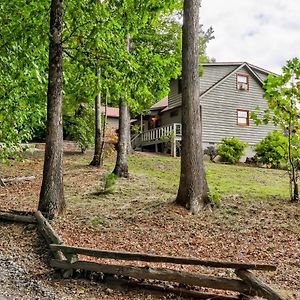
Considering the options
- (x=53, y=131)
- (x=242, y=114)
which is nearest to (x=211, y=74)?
(x=242, y=114)

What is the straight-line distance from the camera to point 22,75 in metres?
9.90

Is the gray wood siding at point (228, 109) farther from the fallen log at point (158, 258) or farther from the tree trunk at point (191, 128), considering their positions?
the fallen log at point (158, 258)

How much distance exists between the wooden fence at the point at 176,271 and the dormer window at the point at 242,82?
85.8ft

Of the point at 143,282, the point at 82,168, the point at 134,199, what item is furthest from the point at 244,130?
the point at 143,282

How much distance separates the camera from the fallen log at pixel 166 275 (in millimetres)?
5090

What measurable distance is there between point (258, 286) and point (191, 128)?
5474 mm

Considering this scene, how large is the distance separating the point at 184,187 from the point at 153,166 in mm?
11045

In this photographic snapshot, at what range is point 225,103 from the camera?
99.1ft

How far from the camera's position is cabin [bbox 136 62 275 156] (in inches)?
1161

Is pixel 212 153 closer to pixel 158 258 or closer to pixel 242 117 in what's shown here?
pixel 242 117

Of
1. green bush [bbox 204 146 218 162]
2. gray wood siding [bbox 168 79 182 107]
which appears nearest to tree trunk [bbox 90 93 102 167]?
green bush [bbox 204 146 218 162]

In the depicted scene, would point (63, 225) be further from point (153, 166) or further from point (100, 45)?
point (153, 166)

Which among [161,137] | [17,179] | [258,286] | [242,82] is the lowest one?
[258,286]

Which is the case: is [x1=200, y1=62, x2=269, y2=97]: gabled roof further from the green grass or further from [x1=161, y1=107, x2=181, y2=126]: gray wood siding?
the green grass
